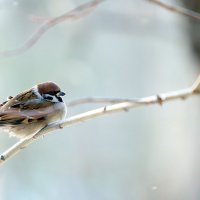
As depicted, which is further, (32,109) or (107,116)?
(107,116)

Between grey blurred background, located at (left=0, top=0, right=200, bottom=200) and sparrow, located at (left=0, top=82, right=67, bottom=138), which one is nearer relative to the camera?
sparrow, located at (left=0, top=82, right=67, bottom=138)

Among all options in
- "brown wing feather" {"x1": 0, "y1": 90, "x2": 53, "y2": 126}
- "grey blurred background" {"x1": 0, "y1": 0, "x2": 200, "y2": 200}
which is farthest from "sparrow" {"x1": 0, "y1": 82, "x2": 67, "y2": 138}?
"grey blurred background" {"x1": 0, "y1": 0, "x2": 200, "y2": 200}

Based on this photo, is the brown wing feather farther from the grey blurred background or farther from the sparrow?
the grey blurred background

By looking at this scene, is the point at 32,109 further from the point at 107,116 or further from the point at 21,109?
the point at 107,116

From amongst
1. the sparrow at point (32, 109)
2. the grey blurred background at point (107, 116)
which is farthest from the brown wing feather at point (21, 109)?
the grey blurred background at point (107, 116)

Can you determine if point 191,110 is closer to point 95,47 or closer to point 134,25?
point 134,25

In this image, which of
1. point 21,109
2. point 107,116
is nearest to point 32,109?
point 21,109
